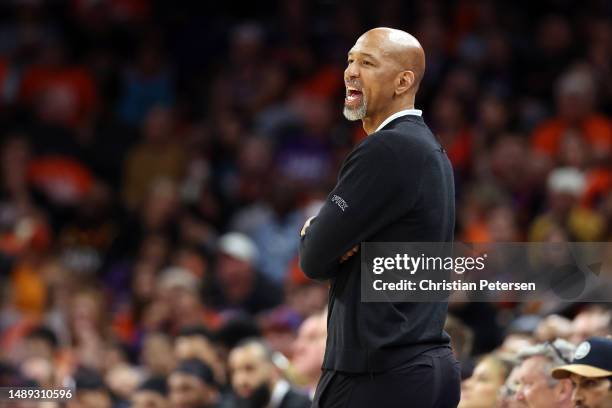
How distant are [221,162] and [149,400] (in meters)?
3.80

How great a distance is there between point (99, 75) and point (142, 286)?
283 cm

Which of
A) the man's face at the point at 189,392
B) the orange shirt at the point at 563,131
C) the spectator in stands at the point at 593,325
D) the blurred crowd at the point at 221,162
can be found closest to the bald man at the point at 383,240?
the spectator in stands at the point at 593,325

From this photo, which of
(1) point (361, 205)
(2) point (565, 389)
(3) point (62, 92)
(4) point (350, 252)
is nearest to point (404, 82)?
(1) point (361, 205)

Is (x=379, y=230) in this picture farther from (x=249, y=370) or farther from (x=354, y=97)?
(x=249, y=370)

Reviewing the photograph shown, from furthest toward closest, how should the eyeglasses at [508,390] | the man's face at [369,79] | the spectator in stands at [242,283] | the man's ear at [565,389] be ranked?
1. the spectator in stands at [242,283]
2. the eyeglasses at [508,390]
3. the man's ear at [565,389]
4. the man's face at [369,79]

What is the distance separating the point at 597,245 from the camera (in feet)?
16.1

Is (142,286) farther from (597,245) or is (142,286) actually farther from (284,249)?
(597,245)

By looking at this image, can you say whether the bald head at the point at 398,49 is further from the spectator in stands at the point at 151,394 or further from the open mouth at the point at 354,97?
the spectator in stands at the point at 151,394

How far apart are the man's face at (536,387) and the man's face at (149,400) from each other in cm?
270

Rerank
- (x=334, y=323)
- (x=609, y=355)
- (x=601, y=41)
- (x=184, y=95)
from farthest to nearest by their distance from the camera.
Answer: (x=184, y=95) < (x=601, y=41) < (x=609, y=355) < (x=334, y=323)

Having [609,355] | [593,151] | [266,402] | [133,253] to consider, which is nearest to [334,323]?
[609,355]

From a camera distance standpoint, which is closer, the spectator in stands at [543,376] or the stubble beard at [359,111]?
the stubble beard at [359,111]

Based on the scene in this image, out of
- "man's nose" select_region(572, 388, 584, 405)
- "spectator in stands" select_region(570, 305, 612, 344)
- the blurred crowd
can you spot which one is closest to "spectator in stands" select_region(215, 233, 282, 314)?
the blurred crowd

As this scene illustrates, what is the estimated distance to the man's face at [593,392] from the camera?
4.57 metres
